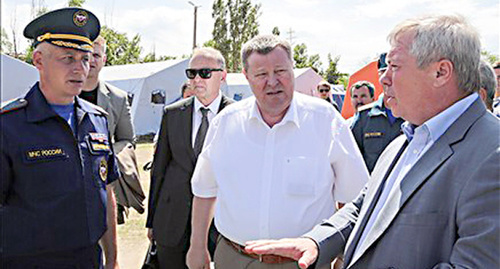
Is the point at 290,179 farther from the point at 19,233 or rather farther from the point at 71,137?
the point at 19,233

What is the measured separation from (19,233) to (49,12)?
3.18 ft

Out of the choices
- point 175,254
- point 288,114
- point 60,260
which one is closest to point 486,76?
point 288,114

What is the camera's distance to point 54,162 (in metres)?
1.72

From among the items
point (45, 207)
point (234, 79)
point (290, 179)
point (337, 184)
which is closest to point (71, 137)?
point (45, 207)

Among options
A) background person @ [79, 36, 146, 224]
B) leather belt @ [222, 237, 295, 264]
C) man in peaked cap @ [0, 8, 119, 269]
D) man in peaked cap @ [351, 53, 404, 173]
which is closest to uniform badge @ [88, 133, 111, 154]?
man in peaked cap @ [0, 8, 119, 269]

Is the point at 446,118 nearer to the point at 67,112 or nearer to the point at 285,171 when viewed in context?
the point at 285,171

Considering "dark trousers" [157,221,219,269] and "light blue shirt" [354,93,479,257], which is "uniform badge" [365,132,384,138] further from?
"light blue shirt" [354,93,479,257]

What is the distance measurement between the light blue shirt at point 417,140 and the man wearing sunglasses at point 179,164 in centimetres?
168

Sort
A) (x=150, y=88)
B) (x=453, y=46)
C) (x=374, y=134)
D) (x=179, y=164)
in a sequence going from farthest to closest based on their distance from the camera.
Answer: (x=150, y=88), (x=374, y=134), (x=179, y=164), (x=453, y=46)

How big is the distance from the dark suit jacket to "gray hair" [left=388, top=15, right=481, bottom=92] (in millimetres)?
1901

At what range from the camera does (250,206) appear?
2.09 metres

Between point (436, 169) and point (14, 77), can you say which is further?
point (14, 77)

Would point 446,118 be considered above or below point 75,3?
below

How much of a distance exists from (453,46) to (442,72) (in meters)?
0.09
